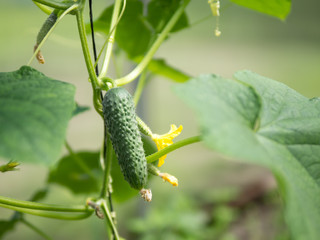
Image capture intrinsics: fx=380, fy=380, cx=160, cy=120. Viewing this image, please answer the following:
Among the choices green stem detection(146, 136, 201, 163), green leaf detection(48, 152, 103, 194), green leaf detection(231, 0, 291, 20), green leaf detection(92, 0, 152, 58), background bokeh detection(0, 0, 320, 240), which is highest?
green leaf detection(231, 0, 291, 20)

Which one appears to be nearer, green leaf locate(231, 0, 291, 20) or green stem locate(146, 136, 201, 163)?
green stem locate(146, 136, 201, 163)

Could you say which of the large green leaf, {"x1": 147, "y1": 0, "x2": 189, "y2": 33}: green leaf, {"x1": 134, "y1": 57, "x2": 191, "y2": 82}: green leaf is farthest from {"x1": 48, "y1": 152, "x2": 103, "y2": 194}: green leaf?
the large green leaf

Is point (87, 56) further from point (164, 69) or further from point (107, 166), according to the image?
point (164, 69)

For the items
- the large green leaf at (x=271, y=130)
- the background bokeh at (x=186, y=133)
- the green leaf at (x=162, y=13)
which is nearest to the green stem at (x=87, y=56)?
the large green leaf at (x=271, y=130)

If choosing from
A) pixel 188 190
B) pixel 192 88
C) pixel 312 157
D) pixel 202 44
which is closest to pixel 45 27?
pixel 192 88

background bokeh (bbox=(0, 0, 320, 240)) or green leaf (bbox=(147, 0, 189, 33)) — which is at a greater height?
green leaf (bbox=(147, 0, 189, 33))

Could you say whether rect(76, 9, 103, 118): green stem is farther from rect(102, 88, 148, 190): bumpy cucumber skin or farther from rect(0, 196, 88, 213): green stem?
rect(0, 196, 88, 213): green stem

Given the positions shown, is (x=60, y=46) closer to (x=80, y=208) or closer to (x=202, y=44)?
(x=202, y=44)
